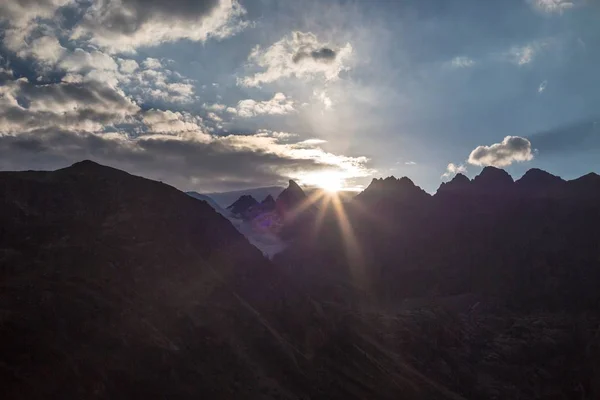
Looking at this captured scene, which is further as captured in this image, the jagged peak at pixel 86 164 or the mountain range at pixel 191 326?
the jagged peak at pixel 86 164

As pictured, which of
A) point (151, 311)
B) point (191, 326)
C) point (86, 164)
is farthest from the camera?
point (86, 164)

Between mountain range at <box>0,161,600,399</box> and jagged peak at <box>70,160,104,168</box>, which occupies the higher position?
jagged peak at <box>70,160,104,168</box>

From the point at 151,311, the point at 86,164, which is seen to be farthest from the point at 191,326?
the point at 86,164

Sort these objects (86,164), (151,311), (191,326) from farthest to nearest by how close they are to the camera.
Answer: (86,164)
(191,326)
(151,311)

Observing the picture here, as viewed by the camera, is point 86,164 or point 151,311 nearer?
point 151,311

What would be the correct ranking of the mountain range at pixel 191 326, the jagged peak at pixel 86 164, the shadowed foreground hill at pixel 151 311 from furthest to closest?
1. the jagged peak at pixel 86 164
2. the mountain range at pixel 191 326
3. the shadowed foreground hill at pixel 151 311

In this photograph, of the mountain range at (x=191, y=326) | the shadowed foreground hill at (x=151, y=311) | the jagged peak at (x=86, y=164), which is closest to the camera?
the shadowed foreground hill at (x=151, y=311)

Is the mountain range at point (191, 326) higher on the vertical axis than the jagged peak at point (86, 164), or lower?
lower

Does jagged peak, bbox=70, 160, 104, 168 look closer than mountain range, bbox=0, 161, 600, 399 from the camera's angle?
No

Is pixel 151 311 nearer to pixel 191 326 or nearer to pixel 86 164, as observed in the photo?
pixel 191 326
